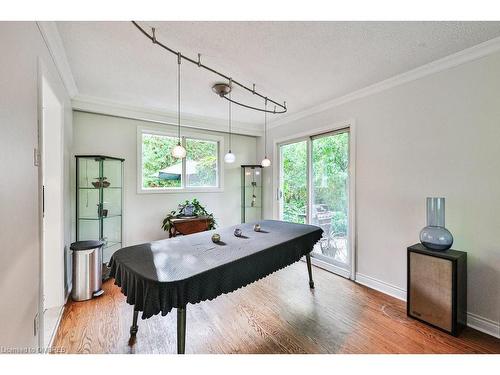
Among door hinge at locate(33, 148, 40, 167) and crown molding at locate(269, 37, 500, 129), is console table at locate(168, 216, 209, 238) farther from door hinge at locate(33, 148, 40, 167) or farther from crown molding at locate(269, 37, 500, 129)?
crown molding at locate(269, 37, 500, 129)

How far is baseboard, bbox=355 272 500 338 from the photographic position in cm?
207

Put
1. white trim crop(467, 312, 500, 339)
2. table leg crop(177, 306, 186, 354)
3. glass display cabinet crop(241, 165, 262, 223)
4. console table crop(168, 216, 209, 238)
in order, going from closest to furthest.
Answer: table leg crop(177, 306, 186, 354), white trim crop(467, 312, 500, 339), console table crop(168, 216, 209, 238), glass display cabinet crop(241, 165, 262, 223)

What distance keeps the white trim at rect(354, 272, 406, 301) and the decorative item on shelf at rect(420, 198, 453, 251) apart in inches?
30.9

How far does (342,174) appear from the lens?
349 centimetres

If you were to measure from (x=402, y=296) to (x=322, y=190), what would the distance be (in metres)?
1.76

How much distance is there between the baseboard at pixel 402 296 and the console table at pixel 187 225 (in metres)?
2.53

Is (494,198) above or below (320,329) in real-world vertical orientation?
above

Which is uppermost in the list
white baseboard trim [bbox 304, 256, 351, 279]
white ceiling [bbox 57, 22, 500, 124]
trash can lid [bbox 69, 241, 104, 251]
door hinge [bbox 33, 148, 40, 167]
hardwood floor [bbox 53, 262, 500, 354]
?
white ceiling [bbox 57, 22, 500, 124]

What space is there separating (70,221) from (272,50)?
317cm

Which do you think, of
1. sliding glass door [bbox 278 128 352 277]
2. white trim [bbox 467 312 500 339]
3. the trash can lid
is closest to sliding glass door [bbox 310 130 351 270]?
sliding glass door [bbox 278 128 352 277]

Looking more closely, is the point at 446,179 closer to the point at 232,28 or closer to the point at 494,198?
→ the point at 494,198

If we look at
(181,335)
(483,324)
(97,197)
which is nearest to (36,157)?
(181,335)

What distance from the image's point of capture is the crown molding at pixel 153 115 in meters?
3.29

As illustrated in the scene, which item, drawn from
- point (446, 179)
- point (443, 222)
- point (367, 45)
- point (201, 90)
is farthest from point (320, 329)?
point (201, 90)
